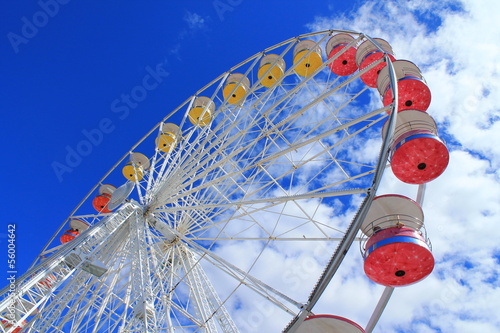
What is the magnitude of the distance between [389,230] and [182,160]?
23.2ft

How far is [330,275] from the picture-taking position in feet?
18.3

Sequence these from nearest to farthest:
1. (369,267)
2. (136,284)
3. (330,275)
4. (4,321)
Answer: (330,275) → (369,267) → (4,321) → (136,284)

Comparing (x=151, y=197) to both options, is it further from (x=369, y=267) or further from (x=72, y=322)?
(x=369, y=267)

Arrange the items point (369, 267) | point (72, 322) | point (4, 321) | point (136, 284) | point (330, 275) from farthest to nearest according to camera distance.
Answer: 1. point (72, 322)
2. point (136, 284)
3. point (4, 321)
4. point (369, 267)
5. point (330, 275)

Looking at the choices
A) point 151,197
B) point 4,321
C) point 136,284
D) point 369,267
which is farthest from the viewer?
point 151,197

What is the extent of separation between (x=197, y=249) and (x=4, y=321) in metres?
4.27

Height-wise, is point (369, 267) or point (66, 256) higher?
point (369, 267)

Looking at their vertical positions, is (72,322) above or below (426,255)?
below

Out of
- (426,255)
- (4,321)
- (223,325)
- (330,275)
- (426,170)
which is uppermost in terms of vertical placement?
(426,170)

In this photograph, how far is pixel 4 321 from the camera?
22.4ft

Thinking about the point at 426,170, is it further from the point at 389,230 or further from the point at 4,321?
the point at 4,321

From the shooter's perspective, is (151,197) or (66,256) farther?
(151,197)

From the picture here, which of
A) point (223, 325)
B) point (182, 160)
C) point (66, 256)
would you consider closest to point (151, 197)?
point (182, 160)

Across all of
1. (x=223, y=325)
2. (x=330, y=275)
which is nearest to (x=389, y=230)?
(x=330, y=275)
